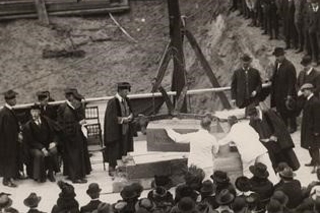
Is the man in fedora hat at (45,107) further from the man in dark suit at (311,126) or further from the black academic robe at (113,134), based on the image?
the man in dark suit at (311,126)

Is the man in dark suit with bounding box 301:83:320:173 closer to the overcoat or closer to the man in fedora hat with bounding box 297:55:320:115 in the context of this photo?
the man in fedora hat with bounding box 297:55:320:115

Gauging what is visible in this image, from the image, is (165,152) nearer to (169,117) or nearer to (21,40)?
(169,117)

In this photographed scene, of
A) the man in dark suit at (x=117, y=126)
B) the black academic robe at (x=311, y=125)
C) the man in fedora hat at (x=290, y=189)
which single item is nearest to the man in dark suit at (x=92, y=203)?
the man in fedora hat at (x=290, y=189)

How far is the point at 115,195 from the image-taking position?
1334 cm

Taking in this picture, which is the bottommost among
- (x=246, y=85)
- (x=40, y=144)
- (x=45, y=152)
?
(x=45, y=152)

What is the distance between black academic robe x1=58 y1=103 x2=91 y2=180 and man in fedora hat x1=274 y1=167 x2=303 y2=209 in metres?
4.79

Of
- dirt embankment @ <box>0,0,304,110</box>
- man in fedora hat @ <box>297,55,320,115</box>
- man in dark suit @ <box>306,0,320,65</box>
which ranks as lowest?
dirt embankment @ <box>0,0,304,110</box>

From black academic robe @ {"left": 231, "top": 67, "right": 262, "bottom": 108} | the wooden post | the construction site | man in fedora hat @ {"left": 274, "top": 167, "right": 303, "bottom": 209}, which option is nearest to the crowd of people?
the construction site

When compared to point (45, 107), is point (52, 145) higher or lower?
lower

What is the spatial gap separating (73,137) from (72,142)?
10 centimetres

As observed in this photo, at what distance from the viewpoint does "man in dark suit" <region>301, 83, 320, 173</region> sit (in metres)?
13.7

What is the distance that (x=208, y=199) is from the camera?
10.6m

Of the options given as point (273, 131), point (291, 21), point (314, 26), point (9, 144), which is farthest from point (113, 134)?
point (291, 21)

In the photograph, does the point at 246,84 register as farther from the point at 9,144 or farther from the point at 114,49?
the point at 114,49
